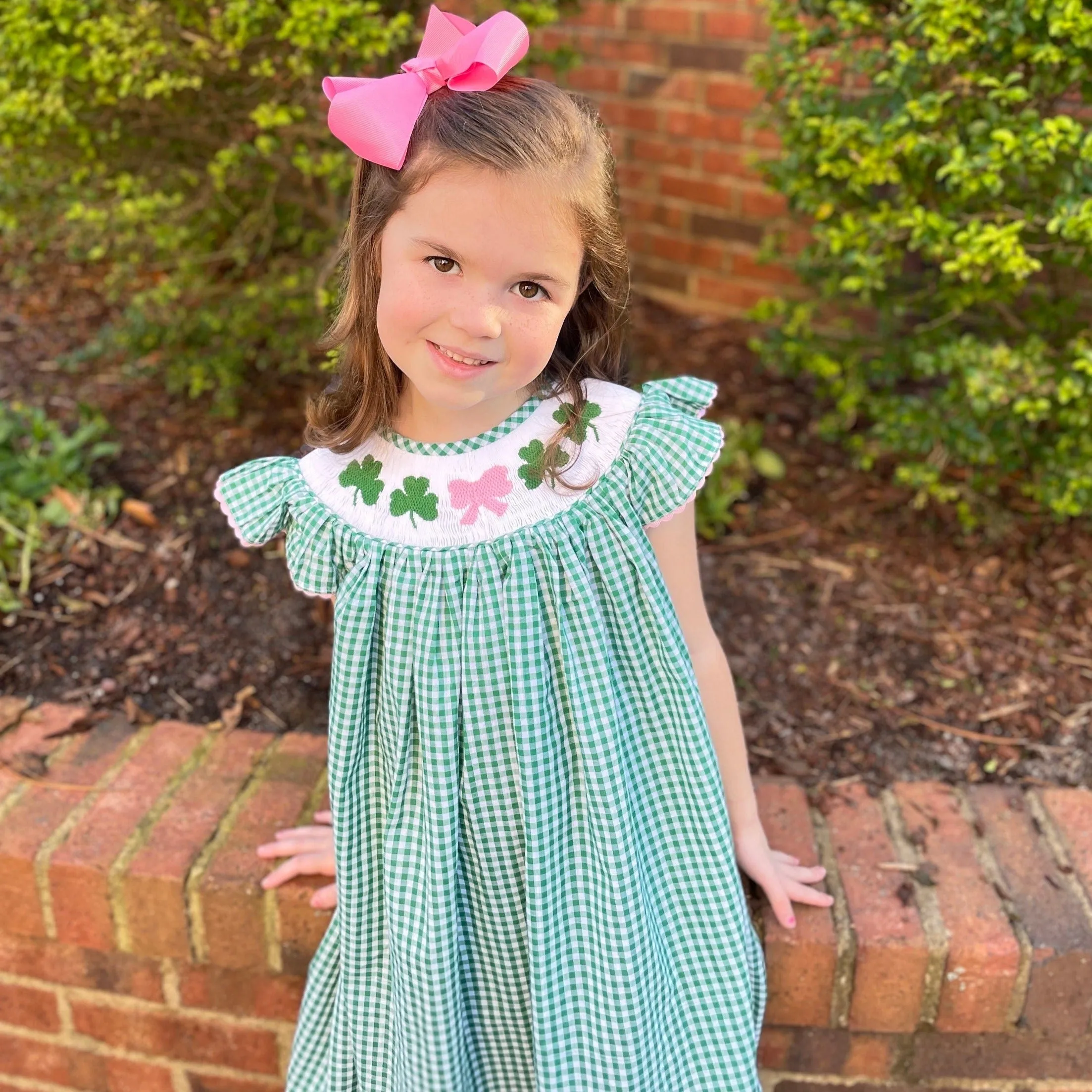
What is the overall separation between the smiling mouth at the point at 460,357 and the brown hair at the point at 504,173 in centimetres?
15

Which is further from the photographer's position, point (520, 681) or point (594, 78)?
point (594, 78)

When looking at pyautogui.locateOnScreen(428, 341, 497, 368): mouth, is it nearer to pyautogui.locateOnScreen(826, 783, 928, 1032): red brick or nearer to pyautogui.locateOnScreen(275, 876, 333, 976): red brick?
pyautogui.locateOnScreen(275, 876, 333, 976): red brick

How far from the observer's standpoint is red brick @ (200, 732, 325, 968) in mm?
1848

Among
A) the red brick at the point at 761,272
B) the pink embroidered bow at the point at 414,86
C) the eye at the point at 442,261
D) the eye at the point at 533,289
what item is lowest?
the red brick at the point at 761,272

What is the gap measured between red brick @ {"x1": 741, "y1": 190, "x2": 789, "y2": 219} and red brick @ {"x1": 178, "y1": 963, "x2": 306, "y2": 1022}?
7.80ft

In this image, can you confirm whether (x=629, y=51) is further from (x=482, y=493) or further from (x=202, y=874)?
(x=202, y=874)

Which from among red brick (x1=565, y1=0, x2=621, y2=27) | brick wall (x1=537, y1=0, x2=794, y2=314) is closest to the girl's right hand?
brick wall (x1=537, y1=0, x2=794, y2=314)

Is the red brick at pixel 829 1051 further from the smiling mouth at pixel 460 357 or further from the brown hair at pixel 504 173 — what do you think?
the smiling mouth at pixel 460 357

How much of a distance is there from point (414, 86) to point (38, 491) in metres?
1.67

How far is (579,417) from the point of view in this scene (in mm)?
1601

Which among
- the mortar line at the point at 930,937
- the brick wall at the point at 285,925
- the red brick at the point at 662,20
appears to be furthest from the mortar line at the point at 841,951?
the red brick at the point at 662,20

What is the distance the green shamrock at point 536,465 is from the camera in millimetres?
1564

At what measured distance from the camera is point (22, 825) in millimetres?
Answer: 1939

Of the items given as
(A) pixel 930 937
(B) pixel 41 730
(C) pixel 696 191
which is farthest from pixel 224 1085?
(C) pixel 696 191
